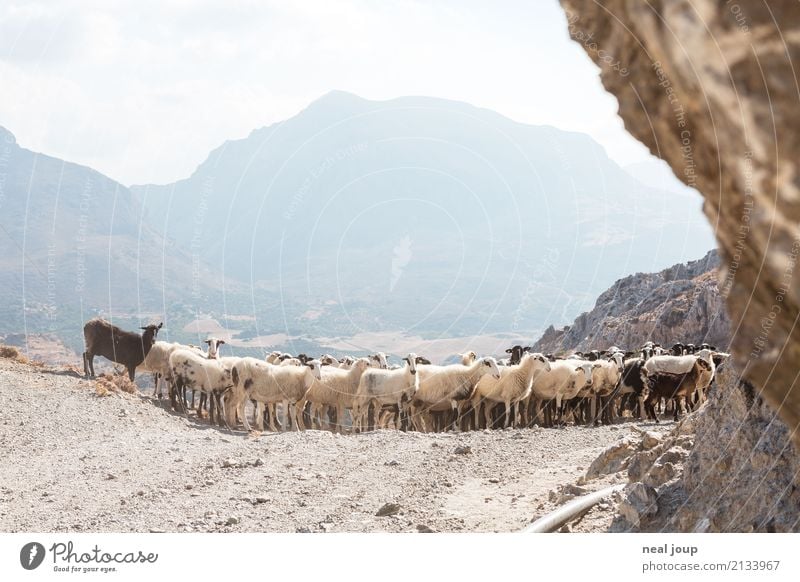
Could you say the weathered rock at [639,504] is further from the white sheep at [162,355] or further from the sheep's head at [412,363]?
the white sheep at [162,355]

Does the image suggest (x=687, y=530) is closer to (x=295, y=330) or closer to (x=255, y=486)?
(x=255, y=486)

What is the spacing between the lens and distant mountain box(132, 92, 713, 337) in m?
95.9

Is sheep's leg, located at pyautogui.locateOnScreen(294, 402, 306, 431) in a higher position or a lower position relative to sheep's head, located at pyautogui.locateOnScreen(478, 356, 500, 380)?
lower

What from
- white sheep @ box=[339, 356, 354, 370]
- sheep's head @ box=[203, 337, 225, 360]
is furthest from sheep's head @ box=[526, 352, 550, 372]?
sheep's head @ box=[203, 337, 225, 360]

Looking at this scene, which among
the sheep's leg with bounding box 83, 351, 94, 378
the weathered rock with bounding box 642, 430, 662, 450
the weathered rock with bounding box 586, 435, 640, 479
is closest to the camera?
the weathered rock with bounding box 642, 430, 662, 450

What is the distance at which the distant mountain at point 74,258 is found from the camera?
5099 centimetres

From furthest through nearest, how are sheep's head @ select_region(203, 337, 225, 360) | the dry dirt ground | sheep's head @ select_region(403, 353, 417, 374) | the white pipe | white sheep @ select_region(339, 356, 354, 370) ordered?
sheep's head @ select_region(203, 337, 225, 360) < white sheep @ select_region(339, 356, 354, 370) < sheep's head @ select_region(403, 353, 417, 374) < the dry dirt ground < the white pipe

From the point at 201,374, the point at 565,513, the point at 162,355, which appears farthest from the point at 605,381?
the point at 565,513

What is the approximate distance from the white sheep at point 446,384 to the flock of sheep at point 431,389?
0.08ft

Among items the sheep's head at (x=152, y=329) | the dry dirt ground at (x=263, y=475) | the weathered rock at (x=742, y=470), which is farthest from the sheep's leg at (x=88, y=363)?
the weathered rock at (x=742, y=470)

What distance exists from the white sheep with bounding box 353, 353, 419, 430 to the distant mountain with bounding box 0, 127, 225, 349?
76.4ft

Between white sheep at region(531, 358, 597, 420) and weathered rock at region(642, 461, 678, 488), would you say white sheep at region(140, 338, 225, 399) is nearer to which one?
white sheep at region(531, 358, 597, 420)

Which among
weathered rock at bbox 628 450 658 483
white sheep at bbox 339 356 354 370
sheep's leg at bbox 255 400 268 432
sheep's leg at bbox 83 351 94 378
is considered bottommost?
sheep's leg at bbox 255 400 268 432
